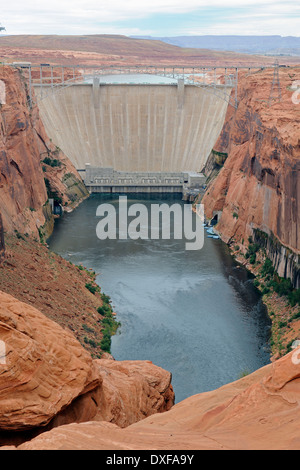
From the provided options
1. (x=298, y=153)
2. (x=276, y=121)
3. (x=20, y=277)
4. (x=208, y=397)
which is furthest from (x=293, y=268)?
(x=208, y=397)

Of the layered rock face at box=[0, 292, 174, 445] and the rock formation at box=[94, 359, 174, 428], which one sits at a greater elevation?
the layered rock face at box=[0, 292, 174, 445]

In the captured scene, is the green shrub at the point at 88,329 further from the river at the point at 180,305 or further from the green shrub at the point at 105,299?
the green shrub at the point at 105,299

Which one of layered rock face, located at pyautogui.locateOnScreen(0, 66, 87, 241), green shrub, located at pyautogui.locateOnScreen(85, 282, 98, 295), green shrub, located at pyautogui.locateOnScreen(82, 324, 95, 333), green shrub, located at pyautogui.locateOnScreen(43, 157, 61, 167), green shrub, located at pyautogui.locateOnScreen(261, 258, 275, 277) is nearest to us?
green shrub, located at pyautogui.locateOnScreen(82, 324, 95, 333)

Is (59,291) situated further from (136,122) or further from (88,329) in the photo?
(136,122)

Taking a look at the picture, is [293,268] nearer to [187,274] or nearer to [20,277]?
[187,274]

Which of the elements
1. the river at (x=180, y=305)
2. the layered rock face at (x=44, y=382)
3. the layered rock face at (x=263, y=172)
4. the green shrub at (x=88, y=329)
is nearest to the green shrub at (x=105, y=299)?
the river at (x=180, y=305)

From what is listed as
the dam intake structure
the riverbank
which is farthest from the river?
the dam intake structure

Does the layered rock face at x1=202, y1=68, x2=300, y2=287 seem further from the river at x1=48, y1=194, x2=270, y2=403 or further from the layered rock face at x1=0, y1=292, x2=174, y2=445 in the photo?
the layered rock face at x1=0, y1=292, x2=174, y2=445
